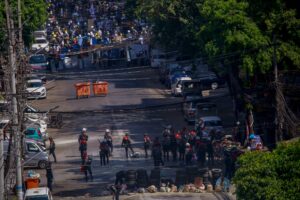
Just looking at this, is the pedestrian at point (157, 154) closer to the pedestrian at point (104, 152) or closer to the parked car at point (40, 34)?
the pedestrian at point (104, 152)

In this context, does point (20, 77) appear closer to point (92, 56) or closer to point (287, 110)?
point (287, 110)

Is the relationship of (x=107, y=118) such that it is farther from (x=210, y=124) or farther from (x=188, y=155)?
(x=188, y=155)

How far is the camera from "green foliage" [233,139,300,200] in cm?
2995

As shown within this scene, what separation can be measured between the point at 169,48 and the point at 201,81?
97.5 inches

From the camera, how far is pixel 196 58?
58.0m

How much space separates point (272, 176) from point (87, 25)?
59175mm

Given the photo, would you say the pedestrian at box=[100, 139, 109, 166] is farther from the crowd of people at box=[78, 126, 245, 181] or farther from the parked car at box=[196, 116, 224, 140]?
the parked car at box=[196, 116, 224, 140]

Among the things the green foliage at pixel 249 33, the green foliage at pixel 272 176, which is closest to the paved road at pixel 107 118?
the green foliage at pixel 249 33

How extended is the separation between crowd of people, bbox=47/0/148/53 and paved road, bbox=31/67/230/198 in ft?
10.7

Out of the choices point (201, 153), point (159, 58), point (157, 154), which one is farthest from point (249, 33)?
point (159, 58)

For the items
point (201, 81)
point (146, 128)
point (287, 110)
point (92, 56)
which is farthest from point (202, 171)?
point (92, 56)

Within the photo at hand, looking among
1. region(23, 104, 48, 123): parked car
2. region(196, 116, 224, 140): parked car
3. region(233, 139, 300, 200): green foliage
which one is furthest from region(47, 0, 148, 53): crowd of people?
region(233, 139, 300, 200): green foliage

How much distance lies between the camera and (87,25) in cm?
8906

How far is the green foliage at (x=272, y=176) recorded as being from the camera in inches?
1179
